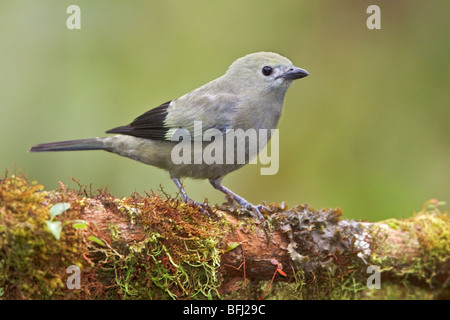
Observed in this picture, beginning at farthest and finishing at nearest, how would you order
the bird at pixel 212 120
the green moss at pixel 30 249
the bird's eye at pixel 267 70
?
the bird's eye at pixel 267 70 < the bird at pixel 212 120 < the green moss at pixel 30 249

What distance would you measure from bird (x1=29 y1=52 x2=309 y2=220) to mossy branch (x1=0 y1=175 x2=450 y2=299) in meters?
0.96

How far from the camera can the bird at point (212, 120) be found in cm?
465

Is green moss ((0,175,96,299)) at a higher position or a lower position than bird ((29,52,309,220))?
lower

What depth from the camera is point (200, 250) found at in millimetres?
3375

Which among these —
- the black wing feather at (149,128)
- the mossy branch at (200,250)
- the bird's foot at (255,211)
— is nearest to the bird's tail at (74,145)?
the black wing feather at (149,128)

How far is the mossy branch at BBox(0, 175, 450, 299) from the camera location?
282 centimetres

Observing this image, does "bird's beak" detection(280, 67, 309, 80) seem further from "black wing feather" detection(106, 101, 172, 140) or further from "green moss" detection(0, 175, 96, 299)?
"green moss" detection(0, 175, 96, 299)

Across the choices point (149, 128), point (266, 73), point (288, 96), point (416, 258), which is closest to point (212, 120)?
point (149, 128)

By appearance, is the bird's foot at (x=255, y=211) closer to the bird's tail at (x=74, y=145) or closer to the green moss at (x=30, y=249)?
the green moss at (x=30, y=249)

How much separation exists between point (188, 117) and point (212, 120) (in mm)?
270

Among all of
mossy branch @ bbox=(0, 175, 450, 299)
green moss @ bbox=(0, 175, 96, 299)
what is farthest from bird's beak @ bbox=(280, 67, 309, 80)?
green moss @ bbox=(0, 175, 96, 299)

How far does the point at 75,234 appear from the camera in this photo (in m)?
2.93

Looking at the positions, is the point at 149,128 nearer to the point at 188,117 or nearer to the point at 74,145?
the point at 188,117

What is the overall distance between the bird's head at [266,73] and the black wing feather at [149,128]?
0.81m
